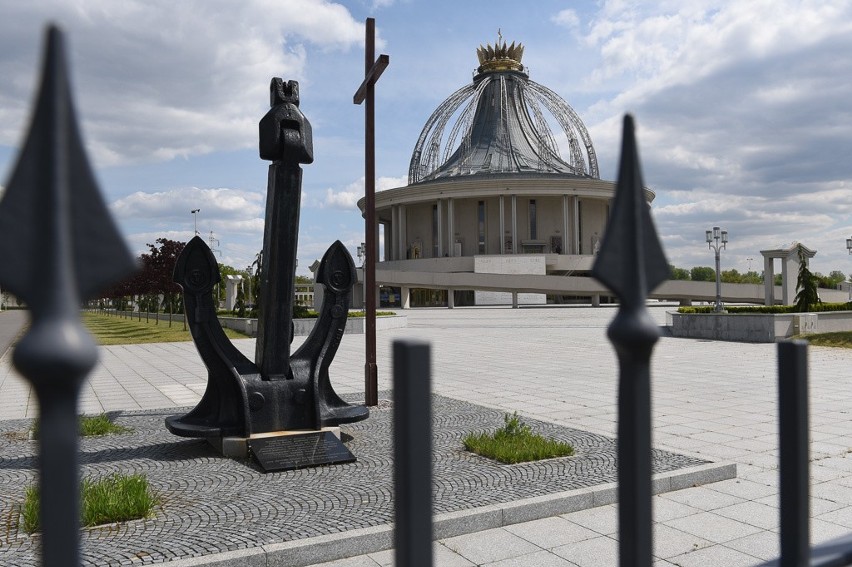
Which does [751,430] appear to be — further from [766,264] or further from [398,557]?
[766,264]

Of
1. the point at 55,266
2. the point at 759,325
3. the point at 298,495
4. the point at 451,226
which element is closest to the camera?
the point at 55,266

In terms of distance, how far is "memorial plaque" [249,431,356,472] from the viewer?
6043 millimetres

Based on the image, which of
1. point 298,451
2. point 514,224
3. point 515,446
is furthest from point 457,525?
point 514,224

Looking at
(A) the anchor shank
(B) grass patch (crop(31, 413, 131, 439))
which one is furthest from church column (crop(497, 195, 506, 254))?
(A) the anchor shank

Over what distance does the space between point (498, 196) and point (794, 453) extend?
60.1m

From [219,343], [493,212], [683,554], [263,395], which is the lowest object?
[683,554]

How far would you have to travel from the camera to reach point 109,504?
457cm

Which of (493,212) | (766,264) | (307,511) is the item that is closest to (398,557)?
A: (307,511)

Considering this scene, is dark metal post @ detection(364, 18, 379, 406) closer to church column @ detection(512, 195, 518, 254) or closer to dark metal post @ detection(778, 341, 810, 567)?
dark metal post @ detection(778, 341, 810, 567)

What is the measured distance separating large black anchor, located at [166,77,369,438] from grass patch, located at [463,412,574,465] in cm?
123

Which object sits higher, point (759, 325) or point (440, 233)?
point (440, 233)

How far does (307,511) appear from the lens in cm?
480

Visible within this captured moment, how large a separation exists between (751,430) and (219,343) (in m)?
5.77

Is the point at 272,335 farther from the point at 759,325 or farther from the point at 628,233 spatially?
the point at 759,325
